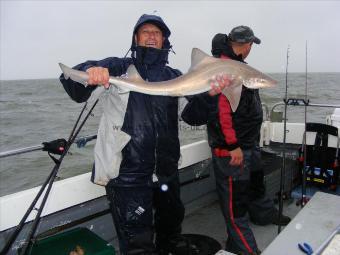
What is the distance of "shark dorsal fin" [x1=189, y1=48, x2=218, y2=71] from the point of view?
9.71 ft

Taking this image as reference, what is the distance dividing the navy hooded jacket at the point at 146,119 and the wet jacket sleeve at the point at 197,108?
0.12 meters

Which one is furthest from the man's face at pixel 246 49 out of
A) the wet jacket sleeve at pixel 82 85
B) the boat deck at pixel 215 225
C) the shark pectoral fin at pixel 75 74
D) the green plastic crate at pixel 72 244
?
the green plastic crate at pixel 72 244

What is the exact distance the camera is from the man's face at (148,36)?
3.16 metres

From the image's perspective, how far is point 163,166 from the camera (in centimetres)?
Result: 300

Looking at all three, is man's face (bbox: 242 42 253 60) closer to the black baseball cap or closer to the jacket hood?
the black baseball cap

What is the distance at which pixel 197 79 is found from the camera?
293 cm

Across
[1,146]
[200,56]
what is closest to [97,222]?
[200,56]

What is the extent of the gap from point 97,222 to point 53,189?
0.73m

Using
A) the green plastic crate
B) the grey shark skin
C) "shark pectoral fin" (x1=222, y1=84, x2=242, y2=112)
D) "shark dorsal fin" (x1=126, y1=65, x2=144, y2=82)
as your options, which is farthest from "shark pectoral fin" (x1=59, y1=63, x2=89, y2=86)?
the green plastic crate

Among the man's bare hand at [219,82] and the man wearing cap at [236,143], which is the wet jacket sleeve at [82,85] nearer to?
the man's bare hand at [219,82]

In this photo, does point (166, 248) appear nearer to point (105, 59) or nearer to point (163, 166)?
point (163, 166)

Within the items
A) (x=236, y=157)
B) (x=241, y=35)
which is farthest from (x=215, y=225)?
(x=241, y=35)

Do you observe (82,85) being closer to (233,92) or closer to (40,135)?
(233,92)

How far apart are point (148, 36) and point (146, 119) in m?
0.81
